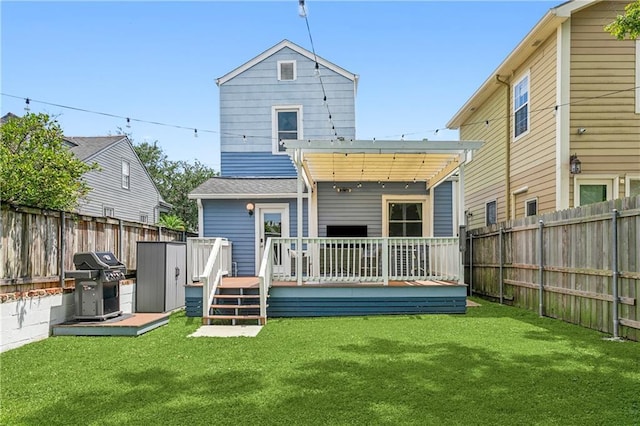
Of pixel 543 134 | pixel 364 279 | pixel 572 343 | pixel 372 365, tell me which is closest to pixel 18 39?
pixel 364 279

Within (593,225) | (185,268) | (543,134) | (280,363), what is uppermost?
(543,134)

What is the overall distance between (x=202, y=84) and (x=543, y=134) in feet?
33.9

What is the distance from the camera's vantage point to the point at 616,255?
5.31 meters

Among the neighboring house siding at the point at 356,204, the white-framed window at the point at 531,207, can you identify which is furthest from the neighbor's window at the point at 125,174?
the white-framed window at the point at 531,207

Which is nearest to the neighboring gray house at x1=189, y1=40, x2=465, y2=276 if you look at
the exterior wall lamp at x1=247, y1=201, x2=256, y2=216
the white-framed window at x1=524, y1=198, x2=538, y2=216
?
the exterior wall lamp at x1=247, y1=201, x2=256, y2=216

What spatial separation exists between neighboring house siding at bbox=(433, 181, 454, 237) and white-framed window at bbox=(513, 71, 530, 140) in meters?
2.03

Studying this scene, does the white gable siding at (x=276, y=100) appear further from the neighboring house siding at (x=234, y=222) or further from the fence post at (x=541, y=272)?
the fence post at (x=541, y=272)

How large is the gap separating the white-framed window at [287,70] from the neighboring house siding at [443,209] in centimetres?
533

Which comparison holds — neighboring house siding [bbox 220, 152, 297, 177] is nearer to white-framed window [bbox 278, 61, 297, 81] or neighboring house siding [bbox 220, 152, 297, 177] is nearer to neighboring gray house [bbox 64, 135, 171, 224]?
white-framed window [bbox 278, 61, 297, 81]

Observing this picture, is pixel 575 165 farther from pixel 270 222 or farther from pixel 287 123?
pixel 287 123

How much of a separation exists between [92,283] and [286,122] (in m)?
7.74

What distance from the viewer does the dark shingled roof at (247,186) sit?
10.8 meters

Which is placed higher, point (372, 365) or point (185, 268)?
point (185, 268)

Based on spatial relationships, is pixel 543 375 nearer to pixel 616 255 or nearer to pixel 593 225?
pixel 616 255
